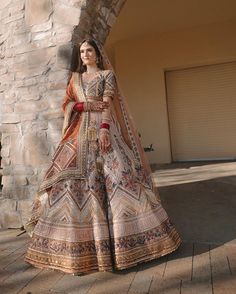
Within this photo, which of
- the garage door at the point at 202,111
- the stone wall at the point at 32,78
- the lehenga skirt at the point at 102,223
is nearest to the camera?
the lehenga skirt at the point at 102,223

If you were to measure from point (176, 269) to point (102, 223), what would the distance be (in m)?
0.53

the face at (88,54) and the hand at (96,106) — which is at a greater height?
the face at (88,54)

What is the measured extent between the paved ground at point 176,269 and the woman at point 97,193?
8 centimetres

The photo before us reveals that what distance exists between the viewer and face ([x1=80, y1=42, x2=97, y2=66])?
2.38m

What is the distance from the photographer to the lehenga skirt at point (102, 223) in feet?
6.73

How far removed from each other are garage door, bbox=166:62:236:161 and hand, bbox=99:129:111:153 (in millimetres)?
5415

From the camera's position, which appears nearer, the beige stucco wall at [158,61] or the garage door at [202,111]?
the beige stucco wall at [158,61]

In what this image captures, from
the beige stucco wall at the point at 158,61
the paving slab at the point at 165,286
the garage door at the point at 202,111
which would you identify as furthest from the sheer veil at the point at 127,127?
the garage door at the point at 202,111

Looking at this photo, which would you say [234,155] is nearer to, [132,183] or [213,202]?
[213,202]

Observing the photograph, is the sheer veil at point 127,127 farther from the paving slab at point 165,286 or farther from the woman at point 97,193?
the paving slab at point 165,286

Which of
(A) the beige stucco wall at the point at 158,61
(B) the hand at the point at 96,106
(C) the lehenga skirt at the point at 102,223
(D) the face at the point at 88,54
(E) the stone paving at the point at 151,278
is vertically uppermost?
(A) the beige stucco wall at the point at 158,61

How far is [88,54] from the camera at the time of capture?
2375mm

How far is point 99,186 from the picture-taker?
2.20m

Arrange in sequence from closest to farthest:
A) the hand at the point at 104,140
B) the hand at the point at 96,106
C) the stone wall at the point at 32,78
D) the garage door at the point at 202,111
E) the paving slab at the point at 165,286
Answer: the paving slab at the point at 165,286 → the hand at the point at 104,140 → the hand at the point at 96,106 → the stone wall at the point at 32,78 → the garage door at the point at 202,111
